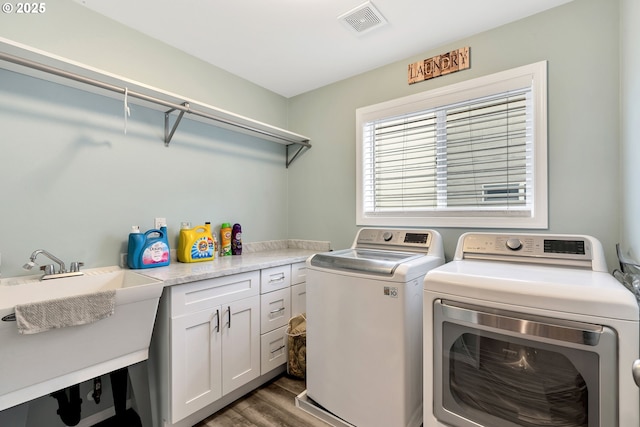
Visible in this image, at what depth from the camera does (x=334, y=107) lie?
270 centimetres

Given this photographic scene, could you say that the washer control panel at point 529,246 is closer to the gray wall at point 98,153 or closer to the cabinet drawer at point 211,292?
the cabinet drawer at point 211,292

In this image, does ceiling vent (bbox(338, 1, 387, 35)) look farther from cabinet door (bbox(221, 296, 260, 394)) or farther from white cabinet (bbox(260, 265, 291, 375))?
cabinet door (bbox(221, 296, 260, 394))

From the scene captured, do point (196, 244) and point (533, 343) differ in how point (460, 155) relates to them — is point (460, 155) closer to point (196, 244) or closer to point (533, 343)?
point (533, 343)

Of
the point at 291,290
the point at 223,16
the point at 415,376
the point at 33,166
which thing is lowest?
the point at 415,376

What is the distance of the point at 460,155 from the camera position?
6.78 ft

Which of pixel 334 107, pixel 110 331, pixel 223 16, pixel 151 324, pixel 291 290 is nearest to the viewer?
pixel 110 331

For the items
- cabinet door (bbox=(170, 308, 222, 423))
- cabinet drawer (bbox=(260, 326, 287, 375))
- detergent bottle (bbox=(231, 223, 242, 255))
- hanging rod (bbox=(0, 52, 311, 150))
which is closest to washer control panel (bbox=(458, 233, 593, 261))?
cabinet drawer (bbox=(260, 326, 287, 375))

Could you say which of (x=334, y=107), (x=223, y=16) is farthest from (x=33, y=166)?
(x=334, y=107)

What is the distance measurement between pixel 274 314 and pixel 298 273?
0.36 metres

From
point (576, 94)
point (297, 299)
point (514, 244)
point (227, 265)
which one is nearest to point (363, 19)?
point (576, 94)

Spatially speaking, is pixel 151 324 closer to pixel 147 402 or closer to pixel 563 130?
pixel 147 402

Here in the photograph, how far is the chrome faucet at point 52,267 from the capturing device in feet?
4.77

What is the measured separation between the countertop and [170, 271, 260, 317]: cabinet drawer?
1.8 inches

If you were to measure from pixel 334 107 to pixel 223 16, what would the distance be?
3.87ft
